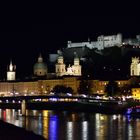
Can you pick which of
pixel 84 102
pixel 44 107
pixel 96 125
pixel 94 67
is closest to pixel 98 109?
pixel 84 102

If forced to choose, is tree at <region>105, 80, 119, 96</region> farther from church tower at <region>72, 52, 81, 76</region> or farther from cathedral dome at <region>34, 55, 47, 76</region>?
cathedral dome at <region>34, 55, 47, 76</region>

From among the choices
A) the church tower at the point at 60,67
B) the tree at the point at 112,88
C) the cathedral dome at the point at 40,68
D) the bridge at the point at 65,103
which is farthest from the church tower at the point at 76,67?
the bridge at the point at 65,103

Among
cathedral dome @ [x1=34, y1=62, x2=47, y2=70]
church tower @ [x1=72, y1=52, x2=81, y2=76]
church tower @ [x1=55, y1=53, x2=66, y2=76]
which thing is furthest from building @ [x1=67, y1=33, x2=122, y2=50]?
cathedral dome @ [x1=34, y1=62, x2=47, y2=70]

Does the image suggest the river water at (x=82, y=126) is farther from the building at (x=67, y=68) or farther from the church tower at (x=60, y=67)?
the church tower at (x=60, y=67)

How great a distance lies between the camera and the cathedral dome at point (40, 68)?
83.4 meters

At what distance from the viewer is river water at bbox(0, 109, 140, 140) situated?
1334 inches

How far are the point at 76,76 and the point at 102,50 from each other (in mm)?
7539

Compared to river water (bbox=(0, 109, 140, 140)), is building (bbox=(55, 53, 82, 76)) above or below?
above

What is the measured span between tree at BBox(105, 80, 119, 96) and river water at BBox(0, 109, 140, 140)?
17.1 meters

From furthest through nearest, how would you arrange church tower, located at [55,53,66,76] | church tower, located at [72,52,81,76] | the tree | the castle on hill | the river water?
church tower, located at [55,53,66,76], the castle on hill, church tower, located at [72,52,81,76], the tree, the river water

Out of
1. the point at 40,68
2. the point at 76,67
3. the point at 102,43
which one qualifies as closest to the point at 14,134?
the point at 76,67

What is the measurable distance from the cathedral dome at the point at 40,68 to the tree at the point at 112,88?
17438 millimetres

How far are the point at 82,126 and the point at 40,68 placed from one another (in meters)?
44.9

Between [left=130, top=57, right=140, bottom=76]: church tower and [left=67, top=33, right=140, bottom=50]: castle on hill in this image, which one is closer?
[left=130, top=57, right=140, bottom=76]: church tower
